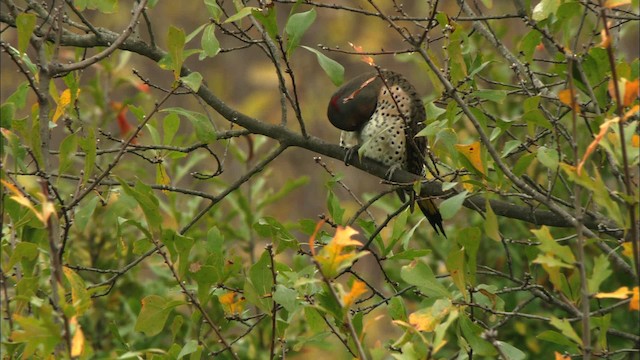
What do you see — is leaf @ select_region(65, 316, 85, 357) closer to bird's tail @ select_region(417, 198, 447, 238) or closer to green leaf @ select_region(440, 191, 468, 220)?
green leaf @ select_region(440, 191, 468, 220)

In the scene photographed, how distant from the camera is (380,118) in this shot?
4.55 meters

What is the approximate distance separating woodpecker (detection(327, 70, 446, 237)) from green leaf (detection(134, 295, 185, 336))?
6.41ft

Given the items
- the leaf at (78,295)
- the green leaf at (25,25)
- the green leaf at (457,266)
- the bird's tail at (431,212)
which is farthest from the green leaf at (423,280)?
the bird's tail at (431,212)

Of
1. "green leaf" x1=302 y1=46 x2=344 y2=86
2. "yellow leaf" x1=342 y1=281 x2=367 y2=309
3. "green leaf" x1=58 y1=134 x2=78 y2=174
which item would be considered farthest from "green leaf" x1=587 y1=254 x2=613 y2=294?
"green leaf" x1=58 y1=134 x2=78 y2=174

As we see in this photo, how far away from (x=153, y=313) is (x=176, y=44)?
69cm

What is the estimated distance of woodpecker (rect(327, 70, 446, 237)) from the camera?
4391 millimetres

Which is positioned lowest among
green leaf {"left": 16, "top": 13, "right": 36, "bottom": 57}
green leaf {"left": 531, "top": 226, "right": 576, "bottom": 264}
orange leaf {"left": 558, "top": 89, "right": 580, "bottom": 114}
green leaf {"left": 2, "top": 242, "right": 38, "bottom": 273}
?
green leaf {"left": 531, "top": 226, "right": 576, "bottom": 264}

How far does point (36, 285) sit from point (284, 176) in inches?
337

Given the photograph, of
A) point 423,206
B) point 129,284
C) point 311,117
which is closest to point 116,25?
point 311,117

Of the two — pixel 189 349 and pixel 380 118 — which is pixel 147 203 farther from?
pixel 380 118

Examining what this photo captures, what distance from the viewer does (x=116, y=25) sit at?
10469 millimetres

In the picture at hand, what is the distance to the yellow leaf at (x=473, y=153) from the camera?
2416mm

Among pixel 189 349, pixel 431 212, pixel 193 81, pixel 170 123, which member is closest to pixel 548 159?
pixel 189 349

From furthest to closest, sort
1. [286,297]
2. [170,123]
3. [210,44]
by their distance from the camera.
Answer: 1. [170,123]
2. [210,44]
3. [286,297]
